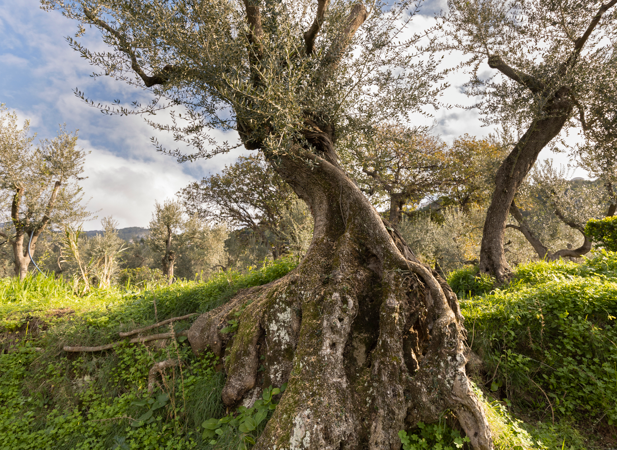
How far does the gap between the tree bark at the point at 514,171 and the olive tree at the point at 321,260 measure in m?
5.22

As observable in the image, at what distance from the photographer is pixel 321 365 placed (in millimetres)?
3107

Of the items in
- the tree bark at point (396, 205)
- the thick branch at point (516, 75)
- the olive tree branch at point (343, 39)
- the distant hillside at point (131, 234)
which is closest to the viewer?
the olive tree branch at point (343, 39)

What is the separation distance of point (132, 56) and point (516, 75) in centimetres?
1029

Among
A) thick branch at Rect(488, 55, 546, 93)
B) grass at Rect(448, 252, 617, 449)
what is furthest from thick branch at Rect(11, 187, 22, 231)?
thick branch at Rect(488, 55, 546, 93)

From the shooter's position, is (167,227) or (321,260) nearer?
(321,260)

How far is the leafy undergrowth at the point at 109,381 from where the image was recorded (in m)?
3.52

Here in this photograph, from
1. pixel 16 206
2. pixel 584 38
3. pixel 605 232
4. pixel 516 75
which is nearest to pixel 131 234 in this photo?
pixel 16 206

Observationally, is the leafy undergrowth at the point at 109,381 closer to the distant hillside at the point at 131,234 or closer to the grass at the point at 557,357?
the grass at the point at 557,357

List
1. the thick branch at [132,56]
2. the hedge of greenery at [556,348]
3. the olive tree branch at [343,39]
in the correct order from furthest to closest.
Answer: the olive tree branch at [343,39] → the thick branch at [132,56] → the hedge of greenery at [556,348]

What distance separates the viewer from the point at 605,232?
1006 cm

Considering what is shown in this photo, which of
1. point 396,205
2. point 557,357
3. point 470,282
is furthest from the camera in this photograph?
point 396,205

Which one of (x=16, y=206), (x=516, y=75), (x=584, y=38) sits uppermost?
(x=584, y=38)

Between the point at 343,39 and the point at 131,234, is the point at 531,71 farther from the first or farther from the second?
the point at 131,234

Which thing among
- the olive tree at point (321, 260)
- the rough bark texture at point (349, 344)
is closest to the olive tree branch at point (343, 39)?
the olive tree at point (321, 260)
